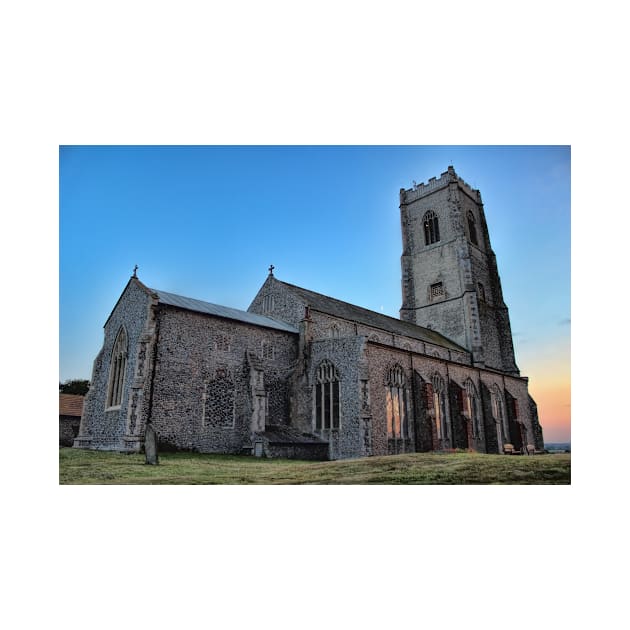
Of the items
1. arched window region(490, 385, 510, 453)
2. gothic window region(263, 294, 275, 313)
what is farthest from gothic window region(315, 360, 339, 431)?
arched window region(490, 385, 510, 453)

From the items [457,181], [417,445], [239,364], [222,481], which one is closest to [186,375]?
[239,364]

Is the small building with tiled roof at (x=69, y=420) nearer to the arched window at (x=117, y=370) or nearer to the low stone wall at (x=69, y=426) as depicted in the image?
the low stone wall at (x=69, y=426)

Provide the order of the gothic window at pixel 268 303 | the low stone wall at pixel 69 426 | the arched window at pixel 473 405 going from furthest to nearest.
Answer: the gothic window at pixel 268 303 → the arched window at pixel 473 405 → the low stone wall at pixel 69 426

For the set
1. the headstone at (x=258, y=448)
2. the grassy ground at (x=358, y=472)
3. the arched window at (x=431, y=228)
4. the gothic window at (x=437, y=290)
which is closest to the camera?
the grassy ground at (x=358, y=472)

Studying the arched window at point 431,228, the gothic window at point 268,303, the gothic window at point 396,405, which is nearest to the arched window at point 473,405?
the gothic window at point 396,405

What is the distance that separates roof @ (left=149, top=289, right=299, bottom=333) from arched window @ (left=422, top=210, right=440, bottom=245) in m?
20.4

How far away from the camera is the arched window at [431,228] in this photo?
40.0m

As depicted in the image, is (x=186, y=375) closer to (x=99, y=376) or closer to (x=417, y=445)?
(x=99, y=376)

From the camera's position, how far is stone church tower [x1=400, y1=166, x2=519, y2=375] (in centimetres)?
3684

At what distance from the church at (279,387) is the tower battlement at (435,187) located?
56.0 ft

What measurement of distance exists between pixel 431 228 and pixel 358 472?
1260 inches

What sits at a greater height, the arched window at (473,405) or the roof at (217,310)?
the roof at (217,310)

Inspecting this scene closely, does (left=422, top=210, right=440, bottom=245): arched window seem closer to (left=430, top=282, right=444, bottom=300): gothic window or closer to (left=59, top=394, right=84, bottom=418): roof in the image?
(left=430, top=282, right=444, bottom=300): gothic window

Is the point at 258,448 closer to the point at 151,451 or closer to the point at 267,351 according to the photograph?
the point at 267,351
